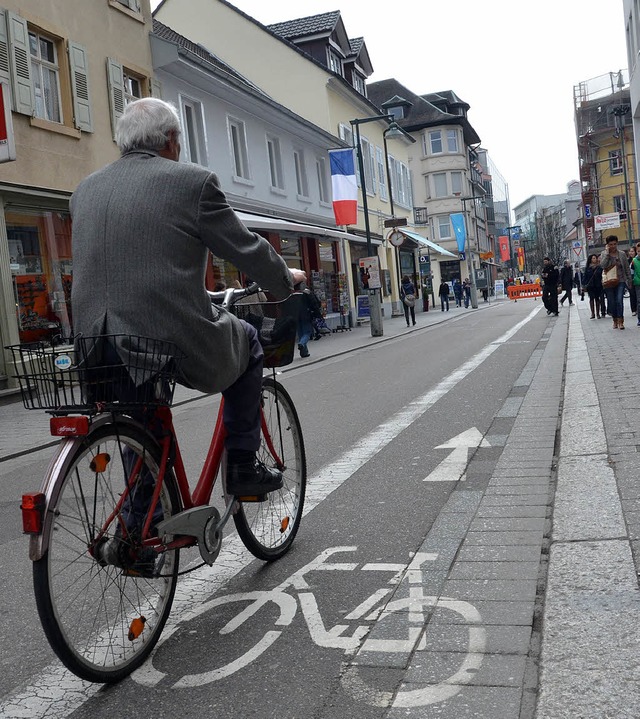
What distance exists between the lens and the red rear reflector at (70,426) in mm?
2715

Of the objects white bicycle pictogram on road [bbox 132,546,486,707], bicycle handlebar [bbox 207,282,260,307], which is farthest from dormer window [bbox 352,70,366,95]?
white bicycle pictogram on road [bbox 132,546,486,707]

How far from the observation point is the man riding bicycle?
297 centimetres

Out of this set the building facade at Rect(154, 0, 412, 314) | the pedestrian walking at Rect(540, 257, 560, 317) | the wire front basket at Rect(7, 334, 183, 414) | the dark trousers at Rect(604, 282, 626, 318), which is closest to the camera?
the wire front basket at Rect(7, 334, 183, 414)

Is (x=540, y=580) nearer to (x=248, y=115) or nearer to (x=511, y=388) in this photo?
(x=511, y=388)

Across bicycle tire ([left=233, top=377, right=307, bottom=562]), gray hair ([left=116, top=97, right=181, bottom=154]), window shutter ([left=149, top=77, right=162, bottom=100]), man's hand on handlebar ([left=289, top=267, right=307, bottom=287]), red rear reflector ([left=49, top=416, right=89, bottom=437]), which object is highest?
window shutter ([left=149, top=77, right=162, bottom=100])

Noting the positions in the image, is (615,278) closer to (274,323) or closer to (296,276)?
(274,323)

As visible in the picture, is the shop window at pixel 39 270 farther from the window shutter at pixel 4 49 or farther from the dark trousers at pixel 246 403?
the dark trousers at pixel 246 403

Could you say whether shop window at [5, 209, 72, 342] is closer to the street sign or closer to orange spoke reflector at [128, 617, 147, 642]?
orange spoke reflector at [128, 617, 147, 642]

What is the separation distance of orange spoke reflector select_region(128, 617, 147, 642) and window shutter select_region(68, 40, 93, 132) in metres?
15.0

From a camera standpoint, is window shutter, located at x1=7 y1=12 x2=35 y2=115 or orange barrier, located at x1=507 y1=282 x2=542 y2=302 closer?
window shutter, located at x1=7 y1=12 x2=35 y2=115

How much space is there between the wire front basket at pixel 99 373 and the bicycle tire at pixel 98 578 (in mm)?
104

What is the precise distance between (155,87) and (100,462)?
1859 cm

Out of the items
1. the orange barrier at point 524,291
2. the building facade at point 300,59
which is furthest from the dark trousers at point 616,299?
the orange barrier at point 524,291

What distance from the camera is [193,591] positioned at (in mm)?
3699
